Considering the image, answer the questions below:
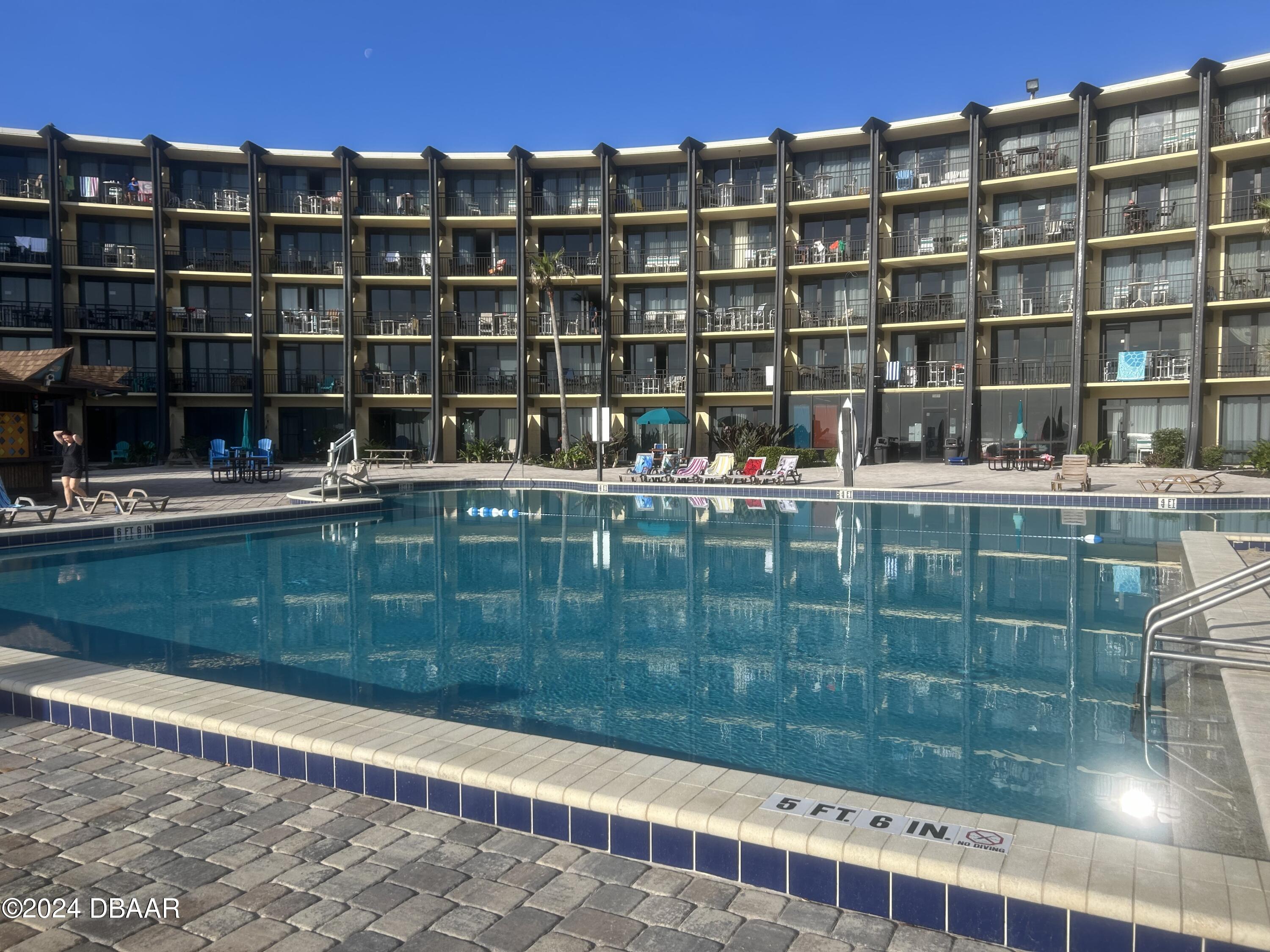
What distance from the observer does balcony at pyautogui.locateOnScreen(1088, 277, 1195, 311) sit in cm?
2706

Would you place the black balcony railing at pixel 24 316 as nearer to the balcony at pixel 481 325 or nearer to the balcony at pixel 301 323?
the balcony at pixel 301 323

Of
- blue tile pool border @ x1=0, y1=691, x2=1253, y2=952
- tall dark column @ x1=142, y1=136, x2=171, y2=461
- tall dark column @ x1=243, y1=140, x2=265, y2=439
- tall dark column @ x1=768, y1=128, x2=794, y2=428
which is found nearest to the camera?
blue tile pool border @ x1=0, y1=691, x2=1253, y2=952

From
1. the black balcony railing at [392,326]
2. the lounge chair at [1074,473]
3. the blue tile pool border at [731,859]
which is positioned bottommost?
the blue tile pool border at [731,859]

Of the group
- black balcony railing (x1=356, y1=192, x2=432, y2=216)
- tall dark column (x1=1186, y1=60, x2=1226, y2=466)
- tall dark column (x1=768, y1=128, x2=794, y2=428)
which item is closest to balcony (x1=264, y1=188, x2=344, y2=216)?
black balcony railing (x1=356, y1=192, x2=432, y2=216)

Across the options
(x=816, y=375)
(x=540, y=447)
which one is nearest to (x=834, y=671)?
(x=816, y=375)

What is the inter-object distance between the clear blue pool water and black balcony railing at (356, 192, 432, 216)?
22.3 metres

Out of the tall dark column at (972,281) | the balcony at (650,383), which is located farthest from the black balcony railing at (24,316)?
the tall dark column at (972,281)

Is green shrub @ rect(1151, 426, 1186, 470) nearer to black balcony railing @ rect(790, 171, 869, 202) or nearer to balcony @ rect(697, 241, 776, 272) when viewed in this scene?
black balcony railing @ rect(790, 171, 869, 202)

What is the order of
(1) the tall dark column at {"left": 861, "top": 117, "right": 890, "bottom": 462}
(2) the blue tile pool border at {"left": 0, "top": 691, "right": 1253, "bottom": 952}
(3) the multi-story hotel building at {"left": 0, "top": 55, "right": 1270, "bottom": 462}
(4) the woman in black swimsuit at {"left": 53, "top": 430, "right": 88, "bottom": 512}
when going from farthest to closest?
(1) the tall dark column at {"left": 861, "top": 117, "right": 890, "bottom": 462} → (3) the multi-story hotel building at {"left": 0, "top": 55, "right": 1270, "bottom": 462} → (4) the woman in black swimsuit at {"left": 53, "top": 430, "right": 88, "bottom": 512} → (2) the blue tile pool border at {"left": 0, "top": 691, "right": 1253, "bottom": 952}

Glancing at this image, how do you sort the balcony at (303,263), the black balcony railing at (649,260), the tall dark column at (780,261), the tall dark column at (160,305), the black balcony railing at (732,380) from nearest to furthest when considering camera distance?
the tall dark column at (780,261) < the tall dark column at (160,305) < the black balcony railing at (732,380) < the black balcony railing at (649,260) < the balcony at (303,263)

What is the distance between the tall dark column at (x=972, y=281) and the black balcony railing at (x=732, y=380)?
6.83 meters

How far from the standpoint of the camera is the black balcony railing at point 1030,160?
94.3 feet

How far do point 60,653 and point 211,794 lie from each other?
4.48 m

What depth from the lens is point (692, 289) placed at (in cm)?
3281
